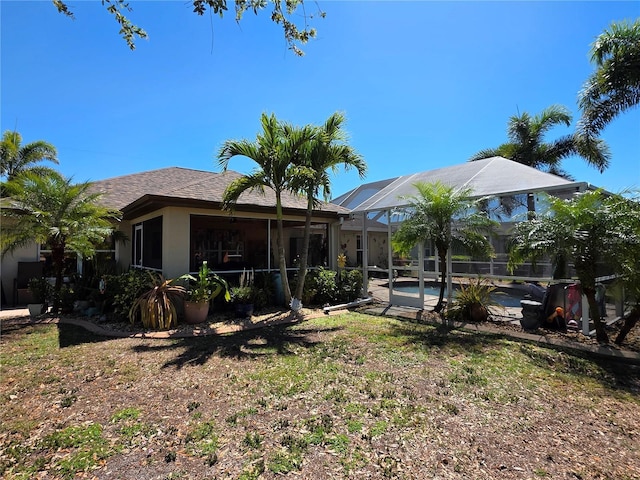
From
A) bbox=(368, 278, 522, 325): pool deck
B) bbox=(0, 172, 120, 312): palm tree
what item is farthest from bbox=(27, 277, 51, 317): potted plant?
bbox=(368, 278, 522, 325): pool deck

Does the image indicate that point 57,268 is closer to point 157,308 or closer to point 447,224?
point 157,308

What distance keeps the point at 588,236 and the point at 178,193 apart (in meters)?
9.41

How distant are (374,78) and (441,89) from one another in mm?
2322

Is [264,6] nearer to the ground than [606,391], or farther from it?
farther from it

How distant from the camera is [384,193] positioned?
490 inches

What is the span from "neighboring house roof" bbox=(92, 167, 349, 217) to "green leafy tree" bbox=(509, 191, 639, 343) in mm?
5956

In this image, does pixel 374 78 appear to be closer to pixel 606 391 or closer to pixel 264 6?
pixel 264 6

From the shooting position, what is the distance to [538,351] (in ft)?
19.9

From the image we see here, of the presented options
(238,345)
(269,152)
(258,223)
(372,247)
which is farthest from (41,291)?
(372,247)

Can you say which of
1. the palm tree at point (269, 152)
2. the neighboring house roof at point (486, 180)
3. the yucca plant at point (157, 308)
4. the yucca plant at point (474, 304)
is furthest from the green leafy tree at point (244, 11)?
the yucca plant at point (474, 304)

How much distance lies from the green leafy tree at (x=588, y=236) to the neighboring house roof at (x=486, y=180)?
5.11 feet

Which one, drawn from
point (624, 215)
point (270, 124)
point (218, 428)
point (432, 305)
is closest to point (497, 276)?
point (432, 305)

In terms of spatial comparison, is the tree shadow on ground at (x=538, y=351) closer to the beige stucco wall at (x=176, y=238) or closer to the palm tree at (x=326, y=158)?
the palm tree at (x=326, y=158)

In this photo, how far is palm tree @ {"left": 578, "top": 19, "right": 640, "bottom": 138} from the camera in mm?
10570
